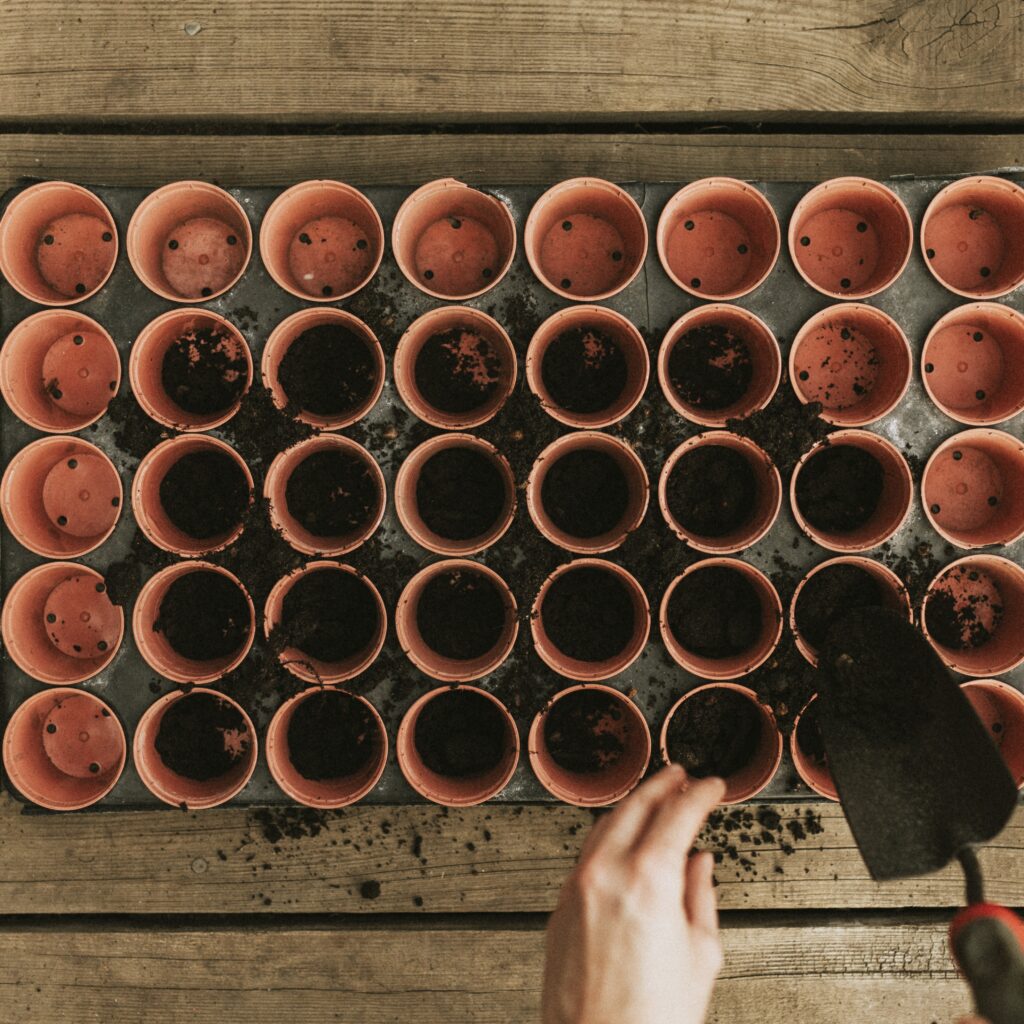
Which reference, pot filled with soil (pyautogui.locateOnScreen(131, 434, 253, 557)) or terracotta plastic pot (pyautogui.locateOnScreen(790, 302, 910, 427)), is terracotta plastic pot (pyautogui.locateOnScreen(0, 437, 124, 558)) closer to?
pot filled with soil (pyautogui.locateOnScreen(131, 434, 253, 557))

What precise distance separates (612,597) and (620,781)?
208 mm

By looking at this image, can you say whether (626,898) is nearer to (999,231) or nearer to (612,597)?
(612,597)

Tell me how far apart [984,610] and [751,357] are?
42 centimetres

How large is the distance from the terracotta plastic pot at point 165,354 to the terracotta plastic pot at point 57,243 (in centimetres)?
9

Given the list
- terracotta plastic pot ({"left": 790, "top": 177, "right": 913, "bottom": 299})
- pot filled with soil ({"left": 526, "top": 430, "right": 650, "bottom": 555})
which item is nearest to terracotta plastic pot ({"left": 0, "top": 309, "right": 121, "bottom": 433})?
pot filled with soil ({"left": 526, "top": 430, "right": 650, "bottom": 555})

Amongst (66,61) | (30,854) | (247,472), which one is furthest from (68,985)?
(66,61)

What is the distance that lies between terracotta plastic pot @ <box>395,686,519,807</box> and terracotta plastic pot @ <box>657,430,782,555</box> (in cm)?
29

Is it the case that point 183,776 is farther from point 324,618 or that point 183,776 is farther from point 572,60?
point 572,60

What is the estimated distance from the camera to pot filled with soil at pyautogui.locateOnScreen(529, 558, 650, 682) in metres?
0.87

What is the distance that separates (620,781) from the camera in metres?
0.86

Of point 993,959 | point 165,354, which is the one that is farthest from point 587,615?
point 165,354

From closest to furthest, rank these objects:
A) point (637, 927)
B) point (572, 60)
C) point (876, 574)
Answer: point (637, 927)
point (876, 574)
point (572, 60)

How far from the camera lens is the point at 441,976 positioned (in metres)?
0.97

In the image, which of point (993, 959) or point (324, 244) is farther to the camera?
point (324, 244)
